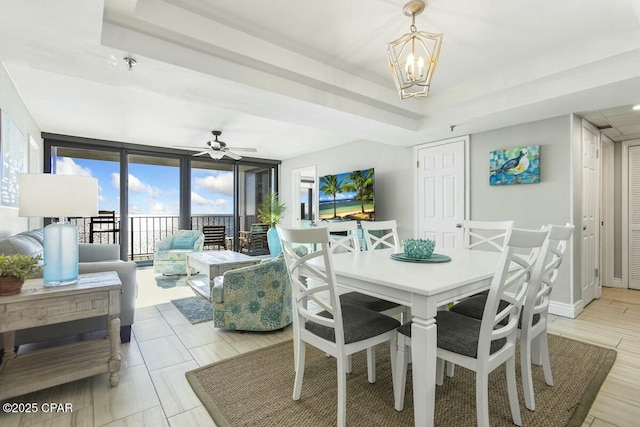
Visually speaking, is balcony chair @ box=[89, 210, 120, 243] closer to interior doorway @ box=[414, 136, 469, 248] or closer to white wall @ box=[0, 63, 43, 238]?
white wall @ box=[0, 63, 43, 238]

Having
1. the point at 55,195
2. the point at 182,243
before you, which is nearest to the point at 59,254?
the point at 55,195

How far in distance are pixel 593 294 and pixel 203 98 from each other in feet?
16.3

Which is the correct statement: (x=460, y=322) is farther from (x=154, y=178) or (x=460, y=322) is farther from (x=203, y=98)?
(x=154, y=178)

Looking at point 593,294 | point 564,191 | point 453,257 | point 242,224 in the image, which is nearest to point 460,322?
point 453,257

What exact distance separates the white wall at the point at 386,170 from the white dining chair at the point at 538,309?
286cm

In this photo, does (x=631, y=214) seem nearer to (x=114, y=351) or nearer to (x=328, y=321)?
(x=328, y=321)

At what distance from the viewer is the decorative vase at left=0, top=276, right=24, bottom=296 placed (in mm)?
1670

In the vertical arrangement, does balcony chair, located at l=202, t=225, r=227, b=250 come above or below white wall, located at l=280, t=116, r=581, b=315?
below

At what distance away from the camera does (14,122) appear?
128 inches

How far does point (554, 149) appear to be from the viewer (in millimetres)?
3379

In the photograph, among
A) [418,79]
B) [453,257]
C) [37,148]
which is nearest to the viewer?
[418,79]

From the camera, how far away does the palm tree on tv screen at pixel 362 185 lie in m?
4.98

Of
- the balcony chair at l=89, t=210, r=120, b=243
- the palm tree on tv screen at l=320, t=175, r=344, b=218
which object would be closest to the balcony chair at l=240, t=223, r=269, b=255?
the palm tree on tv screen at l=320, t=175, r=344, b=218

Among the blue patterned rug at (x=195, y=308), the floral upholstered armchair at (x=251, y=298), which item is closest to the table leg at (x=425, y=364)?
the floral upholstered armchair at (x=251, y=298)
